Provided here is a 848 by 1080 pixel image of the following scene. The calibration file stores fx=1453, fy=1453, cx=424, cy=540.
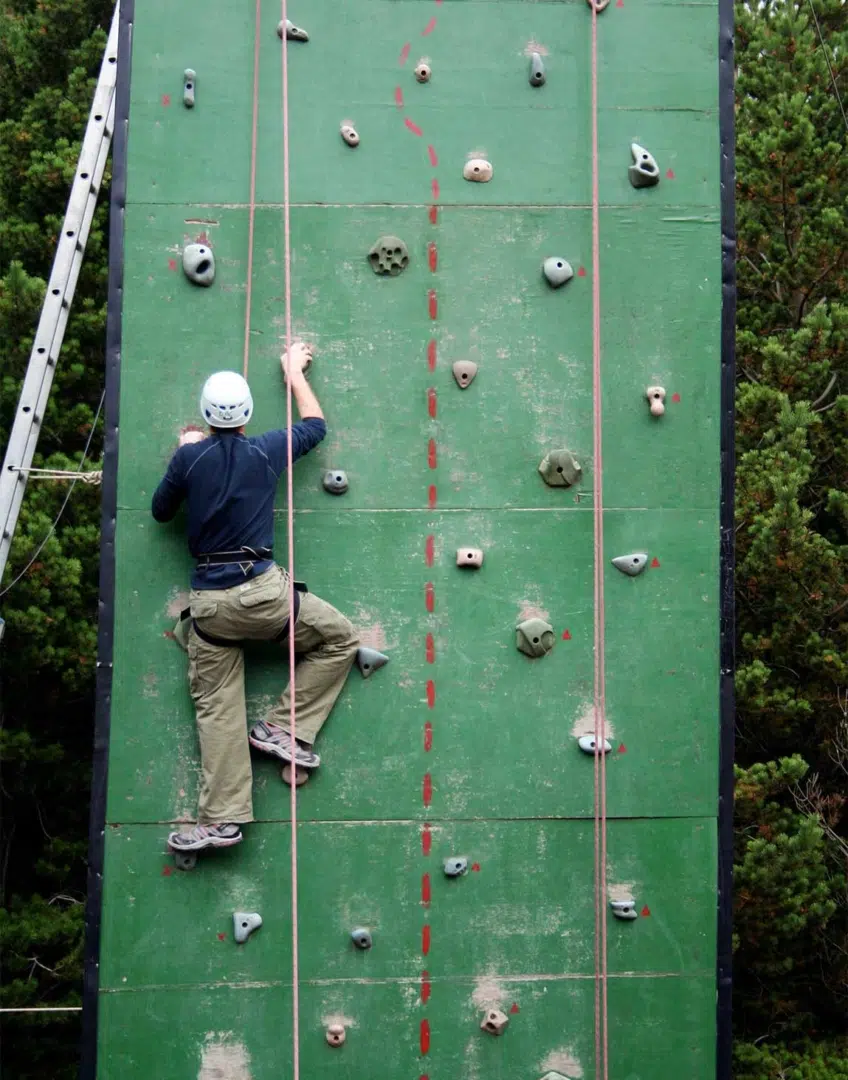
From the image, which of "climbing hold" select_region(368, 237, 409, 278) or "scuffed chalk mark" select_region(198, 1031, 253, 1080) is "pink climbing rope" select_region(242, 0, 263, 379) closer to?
"climbing hold" select_region(368, 237, 409, 278)

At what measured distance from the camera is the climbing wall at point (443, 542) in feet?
20.3

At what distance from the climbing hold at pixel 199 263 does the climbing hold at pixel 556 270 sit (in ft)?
4.74

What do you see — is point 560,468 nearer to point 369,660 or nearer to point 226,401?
point 369,660

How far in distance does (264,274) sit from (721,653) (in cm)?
259

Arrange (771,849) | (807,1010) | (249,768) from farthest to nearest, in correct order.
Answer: (807,1010), (771,849), (249,768)

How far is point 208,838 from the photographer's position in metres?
6.03

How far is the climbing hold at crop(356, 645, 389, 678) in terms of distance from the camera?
245 inches

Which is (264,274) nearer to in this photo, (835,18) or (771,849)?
(771,849)

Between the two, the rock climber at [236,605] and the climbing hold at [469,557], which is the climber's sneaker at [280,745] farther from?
the climbing hold at [469,557]

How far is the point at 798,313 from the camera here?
1474 cm

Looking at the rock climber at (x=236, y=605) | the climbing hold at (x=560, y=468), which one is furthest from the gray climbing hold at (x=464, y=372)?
the rock climber at (x=236, y=605)

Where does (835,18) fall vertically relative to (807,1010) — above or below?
above

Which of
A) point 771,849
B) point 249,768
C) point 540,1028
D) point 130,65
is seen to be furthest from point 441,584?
point 771,849

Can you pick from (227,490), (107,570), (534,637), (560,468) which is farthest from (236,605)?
(560,468)
